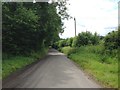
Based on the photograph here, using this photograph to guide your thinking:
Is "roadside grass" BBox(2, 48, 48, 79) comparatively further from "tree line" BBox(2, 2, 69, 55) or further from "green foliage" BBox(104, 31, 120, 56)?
"green foliage" BBox(104, 31, 120, 56)

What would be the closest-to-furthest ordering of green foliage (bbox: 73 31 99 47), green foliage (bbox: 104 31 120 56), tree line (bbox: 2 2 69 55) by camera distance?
1. tree line (bbox: 2 2 69 55)
2. green foliage (bbox: 104 31 120 56)
3. green foliage (bbox: 73 31 99 47)

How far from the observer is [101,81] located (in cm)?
1434

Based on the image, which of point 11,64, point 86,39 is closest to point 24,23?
point 11,64

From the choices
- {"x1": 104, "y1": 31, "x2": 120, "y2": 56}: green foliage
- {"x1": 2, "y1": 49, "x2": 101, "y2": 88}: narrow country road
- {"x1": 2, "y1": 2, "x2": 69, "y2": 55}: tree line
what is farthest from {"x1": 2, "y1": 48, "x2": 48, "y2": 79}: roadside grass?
{"x1": 104, "y1": 31, "x2": 120, "y2": 56}: green foliage

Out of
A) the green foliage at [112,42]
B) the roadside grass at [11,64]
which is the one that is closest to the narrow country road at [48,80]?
the roadside grass at [11,64]

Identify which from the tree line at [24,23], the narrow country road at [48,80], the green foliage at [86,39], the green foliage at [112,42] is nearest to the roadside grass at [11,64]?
the narrow country road at [48,80]

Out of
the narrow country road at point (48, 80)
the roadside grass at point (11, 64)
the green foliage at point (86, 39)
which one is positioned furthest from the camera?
the green foliage at point (86, 39)

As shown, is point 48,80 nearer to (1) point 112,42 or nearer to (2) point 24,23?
(2) point 24,23

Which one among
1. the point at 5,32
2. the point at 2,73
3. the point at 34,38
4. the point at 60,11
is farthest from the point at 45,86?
the point at 60,11

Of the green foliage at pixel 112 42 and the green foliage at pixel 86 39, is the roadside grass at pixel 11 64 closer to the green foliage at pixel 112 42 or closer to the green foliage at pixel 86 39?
the green foliage at pixel 112 42

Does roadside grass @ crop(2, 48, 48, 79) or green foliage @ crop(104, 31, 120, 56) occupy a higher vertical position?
green foliage @ crop(104, 31, 120, 56)

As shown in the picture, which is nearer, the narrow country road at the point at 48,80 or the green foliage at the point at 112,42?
the narrow country road at the point at 48,80

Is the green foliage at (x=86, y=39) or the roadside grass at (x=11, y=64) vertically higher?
the green foliage at (x=86, y=39)

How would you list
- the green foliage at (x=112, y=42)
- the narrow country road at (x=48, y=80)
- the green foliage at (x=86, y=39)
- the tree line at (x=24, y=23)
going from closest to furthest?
1. the narrow country road at (x=48, y=80)
2. the tree line at (x=24, y=23)
3. the green foliage at (x=112, y=42)
4. the green foliage at (x=86, y=39)
